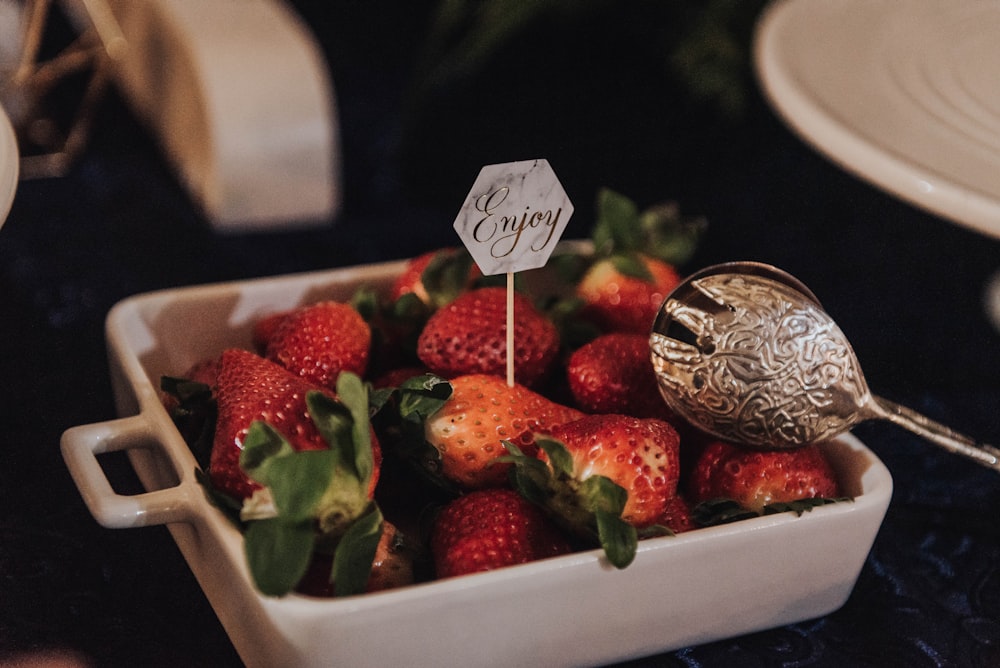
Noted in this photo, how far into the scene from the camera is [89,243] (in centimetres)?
105

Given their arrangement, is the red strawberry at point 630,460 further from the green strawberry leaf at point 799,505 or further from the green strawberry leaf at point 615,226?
the green strawberry leaf at point 615,226

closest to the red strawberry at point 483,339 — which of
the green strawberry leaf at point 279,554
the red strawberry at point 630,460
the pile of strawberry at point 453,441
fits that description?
the pile of strawberry at point 453,441

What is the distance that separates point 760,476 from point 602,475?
121 millimetres

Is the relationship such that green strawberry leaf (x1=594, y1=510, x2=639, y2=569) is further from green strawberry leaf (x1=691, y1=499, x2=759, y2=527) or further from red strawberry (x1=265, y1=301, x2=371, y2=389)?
red strawberry (x1=265, y1=301, x2=371, y2=389)

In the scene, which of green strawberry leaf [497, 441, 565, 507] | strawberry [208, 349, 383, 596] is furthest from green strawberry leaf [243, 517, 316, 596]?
green strawberry leaf [497, 441, 565, 507]

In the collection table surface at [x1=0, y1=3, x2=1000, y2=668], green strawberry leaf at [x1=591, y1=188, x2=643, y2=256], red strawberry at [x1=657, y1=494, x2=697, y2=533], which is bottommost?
table surface at [x1=0, y1=3, x2=1000, y2=668]

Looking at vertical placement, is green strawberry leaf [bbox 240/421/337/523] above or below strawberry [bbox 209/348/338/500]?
above

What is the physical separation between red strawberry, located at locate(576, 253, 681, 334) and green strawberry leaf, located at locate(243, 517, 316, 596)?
0.36 meters

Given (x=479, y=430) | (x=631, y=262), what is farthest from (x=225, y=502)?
(x=631, y=262)

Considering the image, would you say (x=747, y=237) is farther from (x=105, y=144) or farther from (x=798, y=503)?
(x=105, y=144)

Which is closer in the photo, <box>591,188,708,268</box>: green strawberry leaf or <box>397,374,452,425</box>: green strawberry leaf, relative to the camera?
<box>397,374,452,425</box>: green strawberry leaf

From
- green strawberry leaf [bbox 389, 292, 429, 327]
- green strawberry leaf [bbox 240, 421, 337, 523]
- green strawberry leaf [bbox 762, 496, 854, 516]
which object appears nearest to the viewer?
green strawberry leaf [bbox 240, 421, 337, 523]

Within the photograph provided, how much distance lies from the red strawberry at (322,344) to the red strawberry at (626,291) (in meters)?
0.18

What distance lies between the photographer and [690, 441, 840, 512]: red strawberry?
1.97 feet
